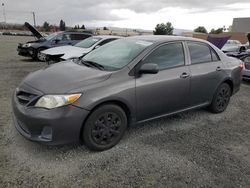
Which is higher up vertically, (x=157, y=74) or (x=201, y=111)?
(x=157, y=74)

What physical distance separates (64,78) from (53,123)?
0.67 m

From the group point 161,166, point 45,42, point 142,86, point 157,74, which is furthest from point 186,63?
point 45,42

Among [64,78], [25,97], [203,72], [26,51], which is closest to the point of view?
[25,97]

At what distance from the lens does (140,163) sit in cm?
294

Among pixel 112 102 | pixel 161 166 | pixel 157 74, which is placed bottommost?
pixel 161 166

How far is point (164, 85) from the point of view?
3521 millimetres

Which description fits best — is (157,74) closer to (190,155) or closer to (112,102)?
(112,102)

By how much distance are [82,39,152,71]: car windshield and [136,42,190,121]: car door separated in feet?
0.80

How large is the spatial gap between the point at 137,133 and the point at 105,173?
117 cm

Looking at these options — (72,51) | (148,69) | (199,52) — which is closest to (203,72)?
(199,52)

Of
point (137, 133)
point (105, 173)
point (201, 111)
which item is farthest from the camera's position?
point (201, 111)

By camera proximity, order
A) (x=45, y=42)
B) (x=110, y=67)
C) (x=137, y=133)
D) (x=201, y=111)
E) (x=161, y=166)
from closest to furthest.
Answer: (x=161, y=166) → (x=110, y=67) → (x=137, y=133) → (x=201, y=111) → (x=45, y=42)

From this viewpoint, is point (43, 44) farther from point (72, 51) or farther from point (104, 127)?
point (104, 127)

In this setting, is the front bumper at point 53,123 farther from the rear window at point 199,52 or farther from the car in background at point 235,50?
the car in background at point 235,50
